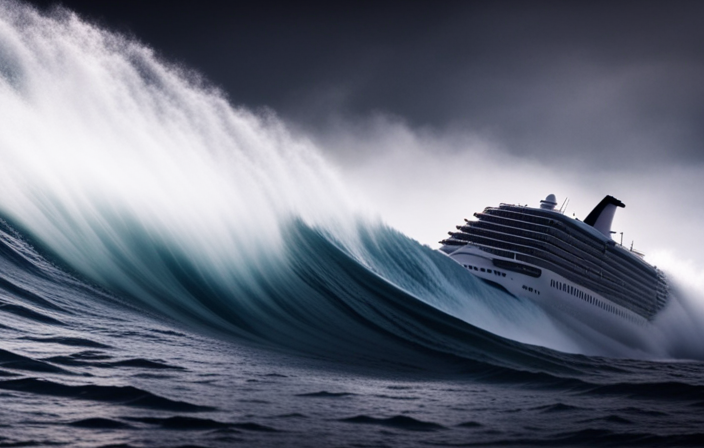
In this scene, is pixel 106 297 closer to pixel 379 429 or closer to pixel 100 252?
pixel 100 252

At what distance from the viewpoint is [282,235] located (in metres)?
18.0

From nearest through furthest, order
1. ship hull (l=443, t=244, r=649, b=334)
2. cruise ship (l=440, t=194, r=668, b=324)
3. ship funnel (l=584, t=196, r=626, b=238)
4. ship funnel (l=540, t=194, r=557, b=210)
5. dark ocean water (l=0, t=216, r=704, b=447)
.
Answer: dark ocean water (l=0, t=216, r=704, b=447), ship hull (l=443, t=244, r=649, b=334), cruise ship (l=440, t=194, r=668, b=324), ship funnel (l=540, t=194, r=557, b=210), ship funnel (l=584, t=196, r=626, b=238)

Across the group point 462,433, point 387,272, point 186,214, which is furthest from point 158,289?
point 387,272

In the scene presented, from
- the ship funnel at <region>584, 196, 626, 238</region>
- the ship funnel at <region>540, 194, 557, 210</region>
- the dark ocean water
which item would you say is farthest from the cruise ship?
the dark ocean water

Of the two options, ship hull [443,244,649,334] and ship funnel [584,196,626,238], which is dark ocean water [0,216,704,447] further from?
ship funnel [584,196,626,238]

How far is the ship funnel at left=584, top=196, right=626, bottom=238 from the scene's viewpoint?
55.0 metres

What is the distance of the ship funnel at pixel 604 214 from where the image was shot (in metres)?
55.0

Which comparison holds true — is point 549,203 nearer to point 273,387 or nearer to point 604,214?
point 604,214

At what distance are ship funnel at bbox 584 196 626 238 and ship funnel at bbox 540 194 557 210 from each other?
43.6 ft

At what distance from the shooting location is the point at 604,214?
5503cm

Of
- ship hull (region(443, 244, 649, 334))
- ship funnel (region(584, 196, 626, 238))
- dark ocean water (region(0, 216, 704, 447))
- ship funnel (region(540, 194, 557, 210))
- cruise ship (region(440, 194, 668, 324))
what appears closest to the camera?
→ dark ocean water (region(0, 216, 704, 447))

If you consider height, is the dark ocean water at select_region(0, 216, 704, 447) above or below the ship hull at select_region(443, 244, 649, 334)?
below

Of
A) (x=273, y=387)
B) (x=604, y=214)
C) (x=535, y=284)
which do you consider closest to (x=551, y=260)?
(x=535, y=284)

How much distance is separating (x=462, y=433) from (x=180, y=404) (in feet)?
8.25
